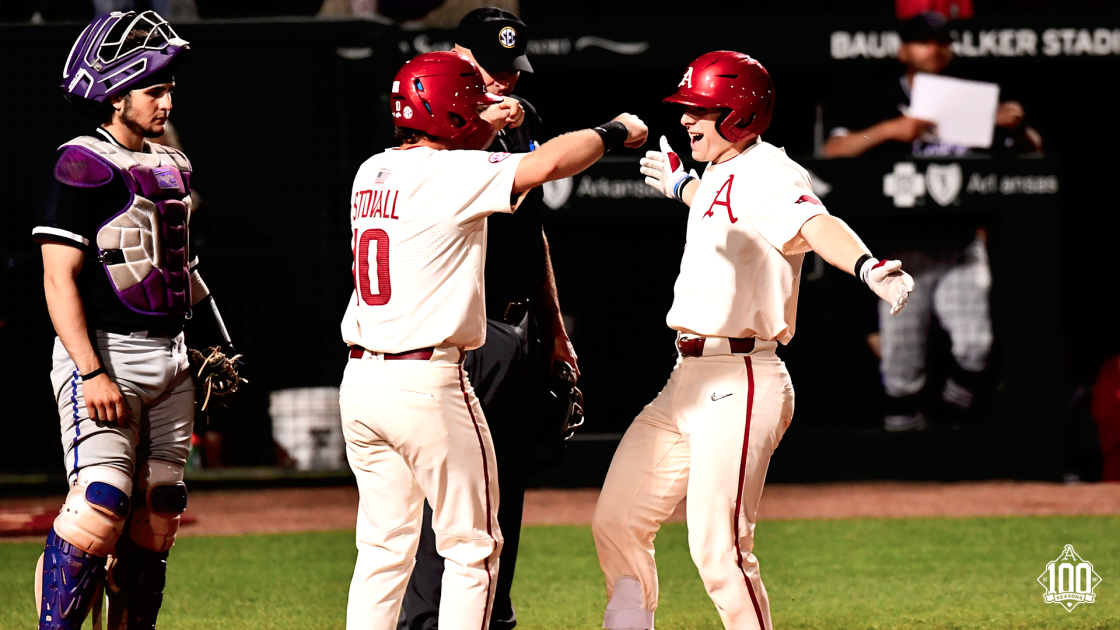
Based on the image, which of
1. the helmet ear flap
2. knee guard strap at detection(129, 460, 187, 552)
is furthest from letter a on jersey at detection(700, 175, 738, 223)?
knee guard strap at detection(129, 460, 187, 552)

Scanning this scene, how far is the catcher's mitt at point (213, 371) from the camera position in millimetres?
4258

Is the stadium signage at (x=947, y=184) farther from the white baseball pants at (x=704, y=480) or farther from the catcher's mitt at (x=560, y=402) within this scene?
the white baseball pants at (x=704, y=480)

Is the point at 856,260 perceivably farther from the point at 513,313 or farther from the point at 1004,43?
the point at 1004,43

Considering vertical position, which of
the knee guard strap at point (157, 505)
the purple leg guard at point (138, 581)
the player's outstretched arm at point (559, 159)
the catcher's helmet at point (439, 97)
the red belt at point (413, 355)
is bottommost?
the purple leg guard at point (138, 581)

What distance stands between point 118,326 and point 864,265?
2.18 m

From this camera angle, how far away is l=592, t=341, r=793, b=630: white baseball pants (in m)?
3.63

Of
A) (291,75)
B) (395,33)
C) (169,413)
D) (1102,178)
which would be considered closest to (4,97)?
(291,75)

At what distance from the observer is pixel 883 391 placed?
28.6ft

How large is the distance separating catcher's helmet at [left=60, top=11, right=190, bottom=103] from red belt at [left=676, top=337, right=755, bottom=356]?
5.84ft

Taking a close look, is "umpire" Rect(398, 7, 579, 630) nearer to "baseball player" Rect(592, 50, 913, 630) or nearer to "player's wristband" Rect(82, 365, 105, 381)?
"baseball player" Rect(592, 50, 913, 630)

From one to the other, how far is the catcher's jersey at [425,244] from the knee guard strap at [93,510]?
2.99 ft

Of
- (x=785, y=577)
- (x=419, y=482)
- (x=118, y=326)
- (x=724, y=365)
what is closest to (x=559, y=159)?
(x=724, y=365)

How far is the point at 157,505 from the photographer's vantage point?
3.98m

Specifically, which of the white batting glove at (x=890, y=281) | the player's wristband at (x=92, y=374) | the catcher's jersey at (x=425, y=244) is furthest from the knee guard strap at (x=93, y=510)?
→ the white batting glove at (x=890, y=281)
